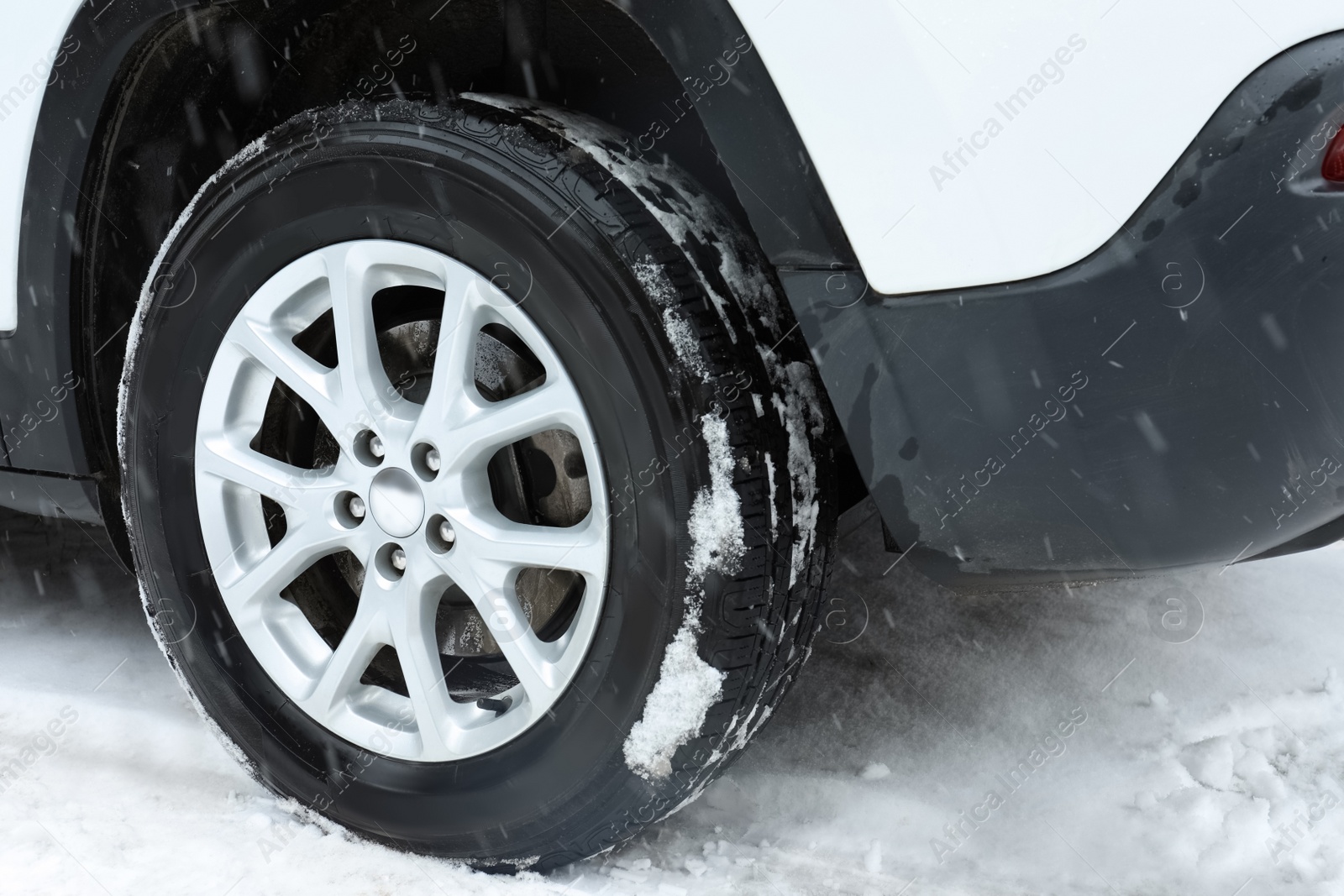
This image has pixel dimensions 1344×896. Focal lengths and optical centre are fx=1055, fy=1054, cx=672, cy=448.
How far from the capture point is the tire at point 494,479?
1325 millimetres

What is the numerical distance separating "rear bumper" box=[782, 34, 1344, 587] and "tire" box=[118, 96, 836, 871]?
0.58 ft

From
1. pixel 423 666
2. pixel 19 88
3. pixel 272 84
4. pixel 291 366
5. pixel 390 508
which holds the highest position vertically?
pixel 19 88

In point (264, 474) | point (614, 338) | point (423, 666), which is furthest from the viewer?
point (264, 474)

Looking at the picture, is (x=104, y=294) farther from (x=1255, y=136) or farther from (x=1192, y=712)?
(x=1192, y=712)

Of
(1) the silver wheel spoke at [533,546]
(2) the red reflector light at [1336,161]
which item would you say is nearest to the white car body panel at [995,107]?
(2) the red reflector light at [1336,161]

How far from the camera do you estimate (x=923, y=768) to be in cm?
180

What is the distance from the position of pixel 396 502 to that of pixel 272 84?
81 cm

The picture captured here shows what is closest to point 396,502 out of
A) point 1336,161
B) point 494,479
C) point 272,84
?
point 494,479

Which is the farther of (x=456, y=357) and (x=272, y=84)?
(x=272, y=84)

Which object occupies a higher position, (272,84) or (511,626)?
(272,84)

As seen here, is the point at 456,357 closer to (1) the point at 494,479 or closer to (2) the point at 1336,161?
(1) the point at 494,479

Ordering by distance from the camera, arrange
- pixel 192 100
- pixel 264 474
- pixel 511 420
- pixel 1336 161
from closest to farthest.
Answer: pixel 1336 161 < pixel 511 420 < pixel 264 474 < pixel 192 100

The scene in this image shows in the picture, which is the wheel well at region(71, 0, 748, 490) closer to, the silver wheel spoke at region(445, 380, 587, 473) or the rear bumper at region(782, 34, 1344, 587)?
the silver wheel spoke at region(445, 380, 587, 473)

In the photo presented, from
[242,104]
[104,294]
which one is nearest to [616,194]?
[242,104]
